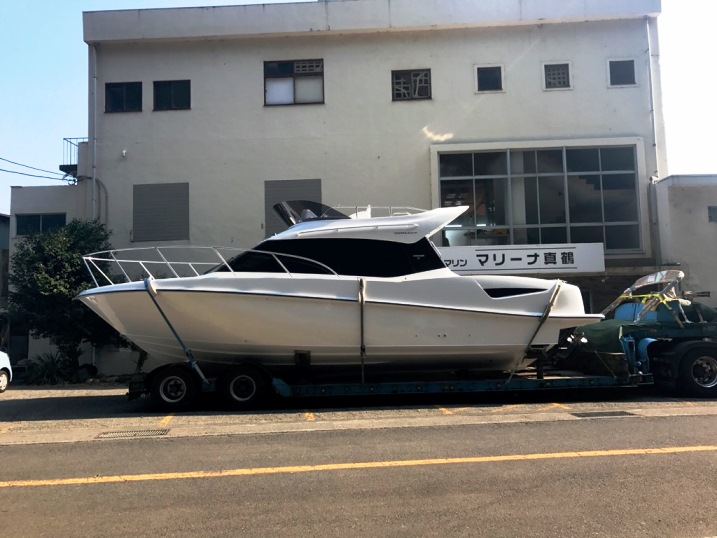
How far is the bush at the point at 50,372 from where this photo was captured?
13.7m

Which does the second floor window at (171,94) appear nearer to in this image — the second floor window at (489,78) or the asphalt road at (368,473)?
the second floor window at (489,78)

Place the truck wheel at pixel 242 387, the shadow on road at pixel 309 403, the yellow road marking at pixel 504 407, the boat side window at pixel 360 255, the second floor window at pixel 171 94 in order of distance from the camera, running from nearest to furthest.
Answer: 1. the yellow road marking at pixel 504 407
2. the truck wheel at pixel 242 387
3. the shadow on road at pixel 309 403
4. the boat side window at pixel 360 255
5. the second floor window at pixel 171 94

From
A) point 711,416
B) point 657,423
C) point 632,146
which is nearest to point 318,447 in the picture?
point 657,423

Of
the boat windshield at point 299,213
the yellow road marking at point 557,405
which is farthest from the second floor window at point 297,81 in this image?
the yellow road marking at point 557,405

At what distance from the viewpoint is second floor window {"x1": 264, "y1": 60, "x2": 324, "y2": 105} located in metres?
16.8

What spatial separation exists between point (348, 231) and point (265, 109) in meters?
9.23

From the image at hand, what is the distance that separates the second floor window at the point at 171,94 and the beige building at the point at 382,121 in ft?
0.14

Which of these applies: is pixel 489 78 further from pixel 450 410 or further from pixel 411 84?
pixel 450 410

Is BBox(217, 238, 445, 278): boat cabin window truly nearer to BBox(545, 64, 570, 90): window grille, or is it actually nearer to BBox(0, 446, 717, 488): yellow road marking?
BBox(0, 446, 717, 488): yellow road marking

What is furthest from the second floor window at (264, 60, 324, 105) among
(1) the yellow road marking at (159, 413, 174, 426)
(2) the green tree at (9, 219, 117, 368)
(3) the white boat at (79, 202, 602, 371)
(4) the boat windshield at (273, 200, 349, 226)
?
(1) the yellow road marking at (159, 413, 174, 426)

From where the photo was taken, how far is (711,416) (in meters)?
7.41

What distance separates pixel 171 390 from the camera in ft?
28.0

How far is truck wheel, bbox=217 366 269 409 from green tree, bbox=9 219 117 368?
6616 millimetres

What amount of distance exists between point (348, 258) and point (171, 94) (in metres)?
11.1
